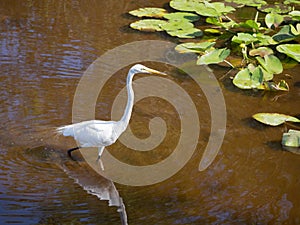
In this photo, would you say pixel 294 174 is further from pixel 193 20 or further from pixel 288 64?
pixel 193 20

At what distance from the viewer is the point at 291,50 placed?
19.1 ft

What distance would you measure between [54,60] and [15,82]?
2.21 ft

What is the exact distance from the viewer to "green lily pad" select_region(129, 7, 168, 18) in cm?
691

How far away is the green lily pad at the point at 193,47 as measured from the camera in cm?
566

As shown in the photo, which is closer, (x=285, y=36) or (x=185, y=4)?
(x=285, y=36)

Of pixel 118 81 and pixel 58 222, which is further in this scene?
pixel 118 81

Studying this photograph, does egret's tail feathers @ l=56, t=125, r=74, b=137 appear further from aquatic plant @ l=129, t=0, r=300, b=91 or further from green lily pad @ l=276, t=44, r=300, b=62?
green lily pad @ l=276, t=44, r=300, b=62

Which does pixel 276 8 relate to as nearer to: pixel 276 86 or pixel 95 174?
pixel 276 86

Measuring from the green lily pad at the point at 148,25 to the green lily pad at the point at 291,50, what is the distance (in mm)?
1539

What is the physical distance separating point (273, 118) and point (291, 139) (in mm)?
402

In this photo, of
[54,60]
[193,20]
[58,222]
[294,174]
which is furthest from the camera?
[193,20]

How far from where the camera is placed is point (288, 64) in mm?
6051

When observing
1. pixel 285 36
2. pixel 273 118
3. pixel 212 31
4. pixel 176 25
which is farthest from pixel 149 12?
pixel 273 118

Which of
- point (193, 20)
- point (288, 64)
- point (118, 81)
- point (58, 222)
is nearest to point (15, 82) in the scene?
point (118, 81)
